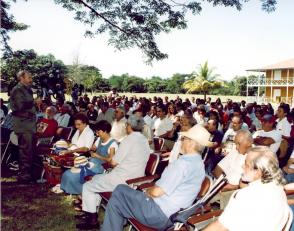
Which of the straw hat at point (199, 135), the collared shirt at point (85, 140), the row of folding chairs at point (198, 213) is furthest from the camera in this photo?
the collared shirt at point (85, 140)

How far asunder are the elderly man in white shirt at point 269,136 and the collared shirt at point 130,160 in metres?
2.23

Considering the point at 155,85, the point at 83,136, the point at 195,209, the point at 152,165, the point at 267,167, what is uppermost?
the point at 155,85

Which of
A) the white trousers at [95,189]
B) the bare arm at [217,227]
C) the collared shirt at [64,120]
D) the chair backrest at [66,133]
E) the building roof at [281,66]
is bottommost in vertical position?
the white trousers at [95,189]

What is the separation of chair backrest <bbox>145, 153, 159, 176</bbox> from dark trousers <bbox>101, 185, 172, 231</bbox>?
0.98 m

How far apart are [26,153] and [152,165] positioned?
2.84 metres

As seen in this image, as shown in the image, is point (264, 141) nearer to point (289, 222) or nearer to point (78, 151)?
point (78, 151)

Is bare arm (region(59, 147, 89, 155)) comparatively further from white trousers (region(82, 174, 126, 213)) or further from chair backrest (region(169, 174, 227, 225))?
chair backrest (region(169, 174, 227, 225))

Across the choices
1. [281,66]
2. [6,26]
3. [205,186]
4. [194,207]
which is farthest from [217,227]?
[281,66]

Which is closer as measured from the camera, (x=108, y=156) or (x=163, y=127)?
(x=108, y=156)

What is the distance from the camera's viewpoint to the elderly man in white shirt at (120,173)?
173 inches

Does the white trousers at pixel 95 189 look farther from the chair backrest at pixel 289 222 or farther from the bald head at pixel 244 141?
the chair backrest at pixel 289 222

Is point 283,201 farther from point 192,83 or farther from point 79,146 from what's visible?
point 192,83

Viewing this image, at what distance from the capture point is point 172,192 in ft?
10.8

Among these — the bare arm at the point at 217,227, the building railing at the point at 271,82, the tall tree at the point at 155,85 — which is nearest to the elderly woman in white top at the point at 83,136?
the bare arm at the point at 217,227
